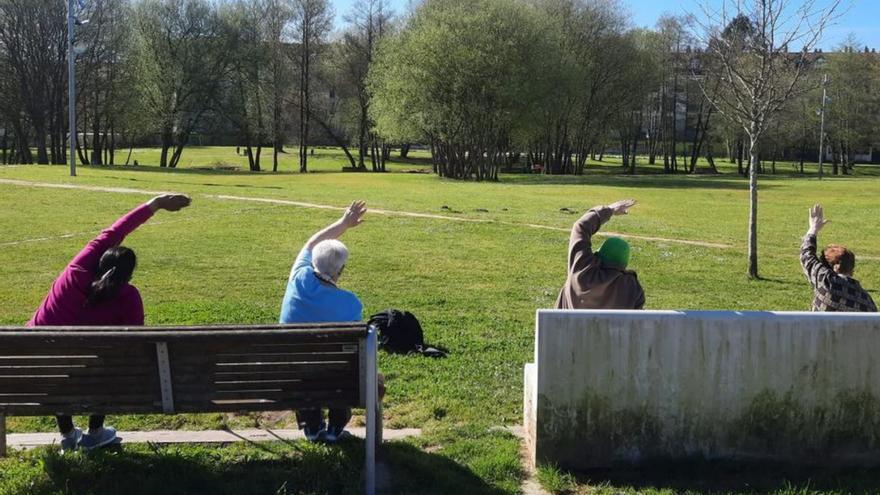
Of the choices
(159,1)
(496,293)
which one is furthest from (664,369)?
(159,1)

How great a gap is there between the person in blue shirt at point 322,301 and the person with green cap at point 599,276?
4.39 feet

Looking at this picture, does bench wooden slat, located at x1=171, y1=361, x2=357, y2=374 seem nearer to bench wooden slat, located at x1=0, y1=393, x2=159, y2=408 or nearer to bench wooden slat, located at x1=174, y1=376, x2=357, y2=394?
bench wooden slat, located at x1=174, y1=376, x2=357, y2=394

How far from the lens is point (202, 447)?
4391 mm

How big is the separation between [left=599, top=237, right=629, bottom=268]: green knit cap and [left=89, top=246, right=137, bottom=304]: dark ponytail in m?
2.71

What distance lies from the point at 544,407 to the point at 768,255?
11.9 meters

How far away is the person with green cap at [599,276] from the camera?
15.4 ft

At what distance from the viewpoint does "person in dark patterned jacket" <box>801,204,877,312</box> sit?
5.20 meters

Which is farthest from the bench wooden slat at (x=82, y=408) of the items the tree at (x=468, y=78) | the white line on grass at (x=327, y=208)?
the tree at (x=468, y=78)

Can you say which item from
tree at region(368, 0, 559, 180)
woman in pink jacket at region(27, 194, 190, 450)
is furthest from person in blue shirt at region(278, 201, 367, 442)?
tree at region(368, 0, 559, 180)

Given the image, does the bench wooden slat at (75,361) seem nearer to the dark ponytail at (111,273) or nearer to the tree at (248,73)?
the dark ponytail at (111,273)

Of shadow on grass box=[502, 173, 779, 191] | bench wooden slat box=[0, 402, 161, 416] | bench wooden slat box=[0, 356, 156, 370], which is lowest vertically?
bench wooden slat box=[0, 402, 161, 416]

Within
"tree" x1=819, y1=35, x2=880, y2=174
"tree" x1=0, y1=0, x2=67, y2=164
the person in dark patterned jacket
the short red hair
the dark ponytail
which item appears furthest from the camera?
"tree" x1=819, y1=35, x2=880, y2=174

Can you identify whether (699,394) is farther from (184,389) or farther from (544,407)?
(184,389)

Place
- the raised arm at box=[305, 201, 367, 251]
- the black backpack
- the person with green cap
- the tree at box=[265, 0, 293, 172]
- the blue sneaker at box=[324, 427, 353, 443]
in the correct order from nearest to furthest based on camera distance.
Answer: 1. the blue sneaker at box=[324, 427, 353, 443]
2. the person with green cap
3. the raised arm at box=[305, 201, 367, 251]
4. the black backpack
5. the tree at box=[265, 0, 293, 172]
